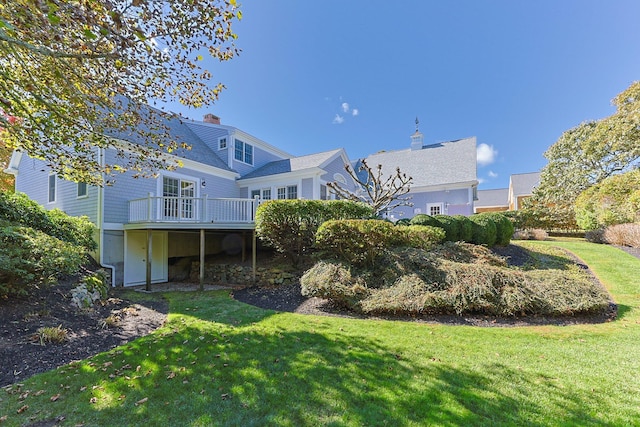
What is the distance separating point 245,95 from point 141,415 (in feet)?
37.2

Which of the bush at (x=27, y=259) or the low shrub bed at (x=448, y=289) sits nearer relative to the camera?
the bush at (x=27, y=259)

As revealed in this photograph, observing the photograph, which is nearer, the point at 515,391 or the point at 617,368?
the point at 515,391

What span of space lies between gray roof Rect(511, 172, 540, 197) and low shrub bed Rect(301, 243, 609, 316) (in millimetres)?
25475

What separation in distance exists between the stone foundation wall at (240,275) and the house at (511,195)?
82.0ft

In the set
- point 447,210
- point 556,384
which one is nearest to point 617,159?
point 447,210

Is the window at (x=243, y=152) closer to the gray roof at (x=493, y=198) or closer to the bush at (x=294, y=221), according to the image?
the bush at (x=294, y=221)

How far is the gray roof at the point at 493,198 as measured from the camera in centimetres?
3186

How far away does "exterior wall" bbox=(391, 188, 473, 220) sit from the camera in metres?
16.3

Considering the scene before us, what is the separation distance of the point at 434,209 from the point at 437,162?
11.5 feet

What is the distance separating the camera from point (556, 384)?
3121 mm

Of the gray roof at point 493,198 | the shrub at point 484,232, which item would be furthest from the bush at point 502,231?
the gray roof at point 493,198

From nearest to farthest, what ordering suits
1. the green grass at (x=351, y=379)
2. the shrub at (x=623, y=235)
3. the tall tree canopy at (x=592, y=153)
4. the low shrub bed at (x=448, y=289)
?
the green grass at (x=351, y=379)
the low shrub bed at (x=448, y=289)
the shrub at (x=623, y=235)
the tall tree canopy at (x=592, y=153)

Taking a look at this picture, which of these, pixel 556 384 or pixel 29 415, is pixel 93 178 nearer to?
pixel 29 415

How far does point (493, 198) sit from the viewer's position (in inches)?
1299
